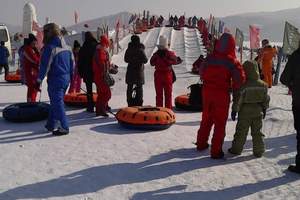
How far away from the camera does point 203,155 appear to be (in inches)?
259

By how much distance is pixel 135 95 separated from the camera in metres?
9.64

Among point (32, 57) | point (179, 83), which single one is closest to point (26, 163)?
point (32, 57)

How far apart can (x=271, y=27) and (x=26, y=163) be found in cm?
11070

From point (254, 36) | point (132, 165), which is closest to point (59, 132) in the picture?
point (132, 165)

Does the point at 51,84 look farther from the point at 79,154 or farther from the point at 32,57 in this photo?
the point at 32,57

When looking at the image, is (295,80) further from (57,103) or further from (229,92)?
(57,103)

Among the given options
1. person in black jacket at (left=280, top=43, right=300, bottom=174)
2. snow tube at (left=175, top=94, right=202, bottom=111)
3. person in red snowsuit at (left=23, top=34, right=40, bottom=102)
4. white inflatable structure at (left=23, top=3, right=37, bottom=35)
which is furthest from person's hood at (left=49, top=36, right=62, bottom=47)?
white inflatable structure at (left=23, top=3, right=37, bottom=35)

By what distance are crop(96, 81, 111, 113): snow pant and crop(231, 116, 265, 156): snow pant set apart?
131 inches

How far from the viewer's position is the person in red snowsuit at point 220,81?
6.07 m

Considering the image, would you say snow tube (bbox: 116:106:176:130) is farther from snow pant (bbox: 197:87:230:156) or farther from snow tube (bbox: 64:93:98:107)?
snow tube (bbox: 64:93:98:107)

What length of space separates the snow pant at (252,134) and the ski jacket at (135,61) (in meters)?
3.32

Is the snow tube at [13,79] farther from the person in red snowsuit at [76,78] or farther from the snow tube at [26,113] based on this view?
the snow tube at [26,113]

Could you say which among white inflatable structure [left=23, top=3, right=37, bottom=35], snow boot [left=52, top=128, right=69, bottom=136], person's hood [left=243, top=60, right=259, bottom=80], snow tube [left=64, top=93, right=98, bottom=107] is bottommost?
snow boot [left=52, top=128, right=69, bottom=136]

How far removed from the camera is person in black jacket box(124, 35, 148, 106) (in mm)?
9083
